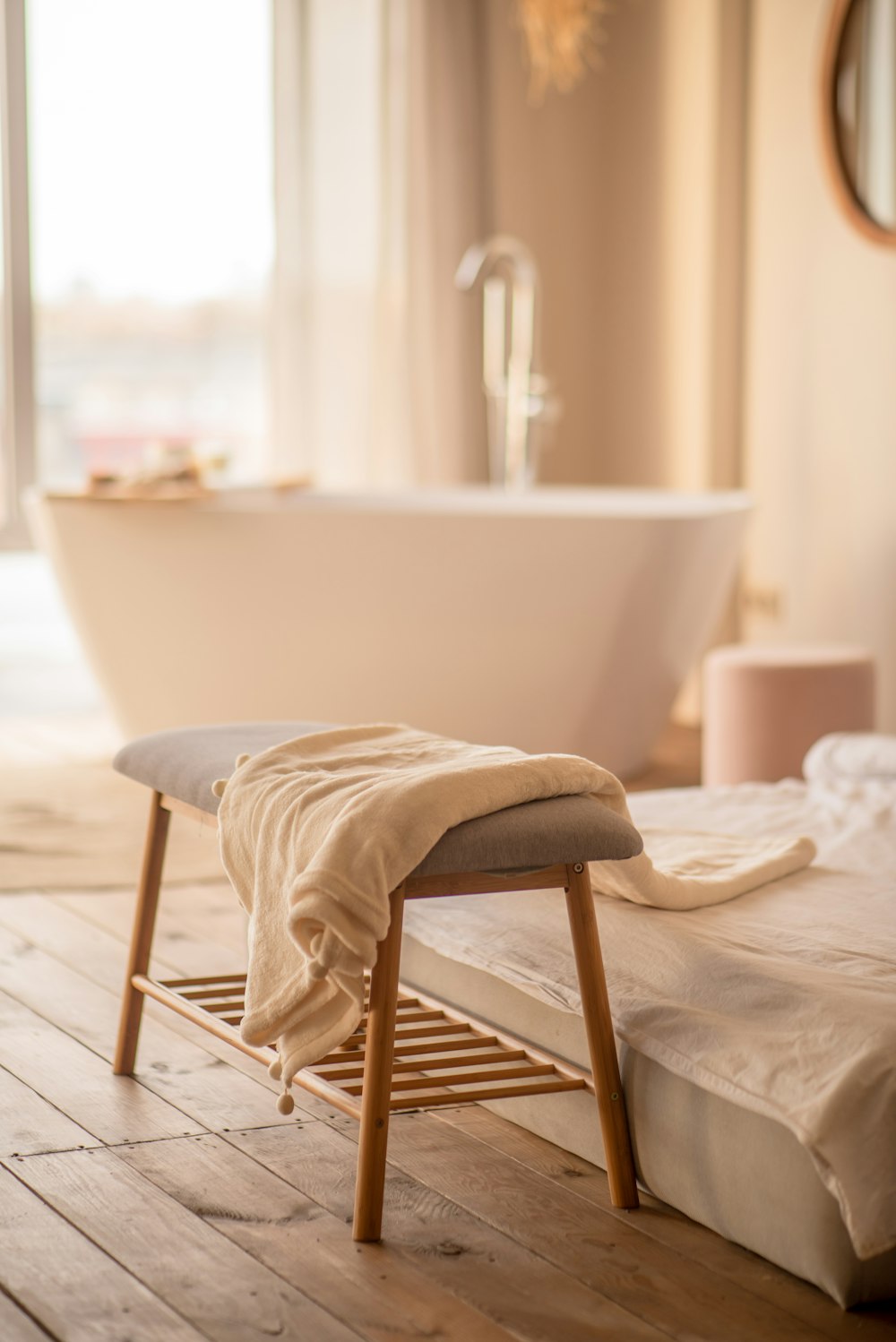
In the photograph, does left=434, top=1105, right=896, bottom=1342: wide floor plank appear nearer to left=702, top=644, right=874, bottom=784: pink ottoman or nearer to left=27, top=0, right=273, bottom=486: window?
left=702, top=644, right=874, bottom=784: pink ottoman

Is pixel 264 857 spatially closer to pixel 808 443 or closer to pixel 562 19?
pixel 808 443

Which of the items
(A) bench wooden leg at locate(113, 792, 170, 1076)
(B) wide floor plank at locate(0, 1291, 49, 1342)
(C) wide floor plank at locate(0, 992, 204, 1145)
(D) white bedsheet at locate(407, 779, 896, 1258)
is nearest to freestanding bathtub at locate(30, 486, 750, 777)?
(D) white bedsheet at locate(407, 779, 896, 1258)

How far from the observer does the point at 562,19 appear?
504cm

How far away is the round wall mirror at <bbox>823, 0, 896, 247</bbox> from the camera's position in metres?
4.26

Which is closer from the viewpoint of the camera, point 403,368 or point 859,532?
point 859,532

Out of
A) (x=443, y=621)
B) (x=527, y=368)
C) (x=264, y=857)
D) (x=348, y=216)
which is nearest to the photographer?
(x=264, y=857)

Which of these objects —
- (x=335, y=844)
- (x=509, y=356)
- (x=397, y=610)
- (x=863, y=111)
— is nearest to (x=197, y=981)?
(x=335, y=844)

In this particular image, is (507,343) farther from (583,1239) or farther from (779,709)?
(583,1239)

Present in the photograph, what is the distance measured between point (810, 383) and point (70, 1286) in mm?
3593

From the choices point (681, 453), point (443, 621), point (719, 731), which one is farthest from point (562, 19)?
point (719, 731)

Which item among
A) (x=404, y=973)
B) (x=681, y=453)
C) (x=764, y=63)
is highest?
(x=764, y=63)

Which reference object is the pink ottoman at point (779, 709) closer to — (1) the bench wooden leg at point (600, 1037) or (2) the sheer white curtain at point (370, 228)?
(1) the bench wooden leg at point (600, 1037)

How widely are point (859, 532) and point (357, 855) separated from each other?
124 inches

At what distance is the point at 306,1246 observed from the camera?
5.41 feet
